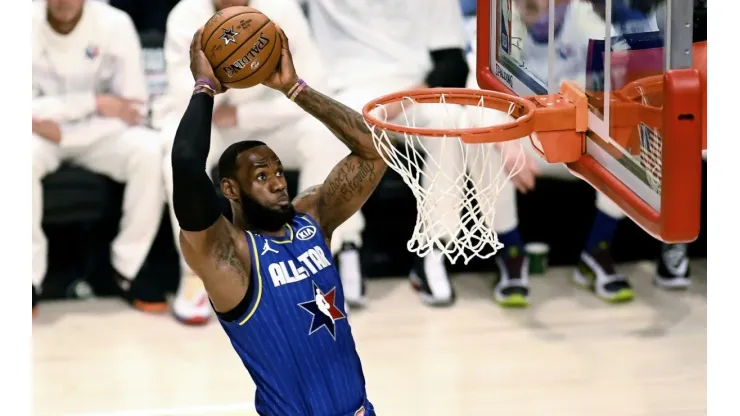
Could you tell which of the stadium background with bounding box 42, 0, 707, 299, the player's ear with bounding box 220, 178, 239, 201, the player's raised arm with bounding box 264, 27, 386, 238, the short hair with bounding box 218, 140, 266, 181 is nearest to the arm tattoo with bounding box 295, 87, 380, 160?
the player's raised arm with bounding box 264, 27, 386, 238

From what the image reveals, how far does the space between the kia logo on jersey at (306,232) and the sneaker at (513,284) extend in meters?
2.74

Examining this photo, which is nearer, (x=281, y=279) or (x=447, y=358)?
(x=281, y=279)

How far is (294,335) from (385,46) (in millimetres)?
2995

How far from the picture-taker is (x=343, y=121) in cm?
407

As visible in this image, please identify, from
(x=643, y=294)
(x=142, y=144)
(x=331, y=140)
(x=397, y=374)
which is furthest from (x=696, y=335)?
(x=142, y=144)

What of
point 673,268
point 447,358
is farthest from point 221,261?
point 673,268

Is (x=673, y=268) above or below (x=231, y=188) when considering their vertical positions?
below

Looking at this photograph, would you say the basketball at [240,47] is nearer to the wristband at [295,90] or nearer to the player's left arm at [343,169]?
the wristband at [295,90]

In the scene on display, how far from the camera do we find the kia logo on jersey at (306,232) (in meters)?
4.02

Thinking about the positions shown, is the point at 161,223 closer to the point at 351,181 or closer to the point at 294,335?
the point at 351,181

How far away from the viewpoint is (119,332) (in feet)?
20.7

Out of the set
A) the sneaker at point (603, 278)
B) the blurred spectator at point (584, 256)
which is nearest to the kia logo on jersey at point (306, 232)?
the blurred spectator at point (584, 256)

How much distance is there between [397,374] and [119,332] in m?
1.42

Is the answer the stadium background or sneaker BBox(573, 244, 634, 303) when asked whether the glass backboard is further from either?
sneaker BBox(573, 244, 634, 303)
